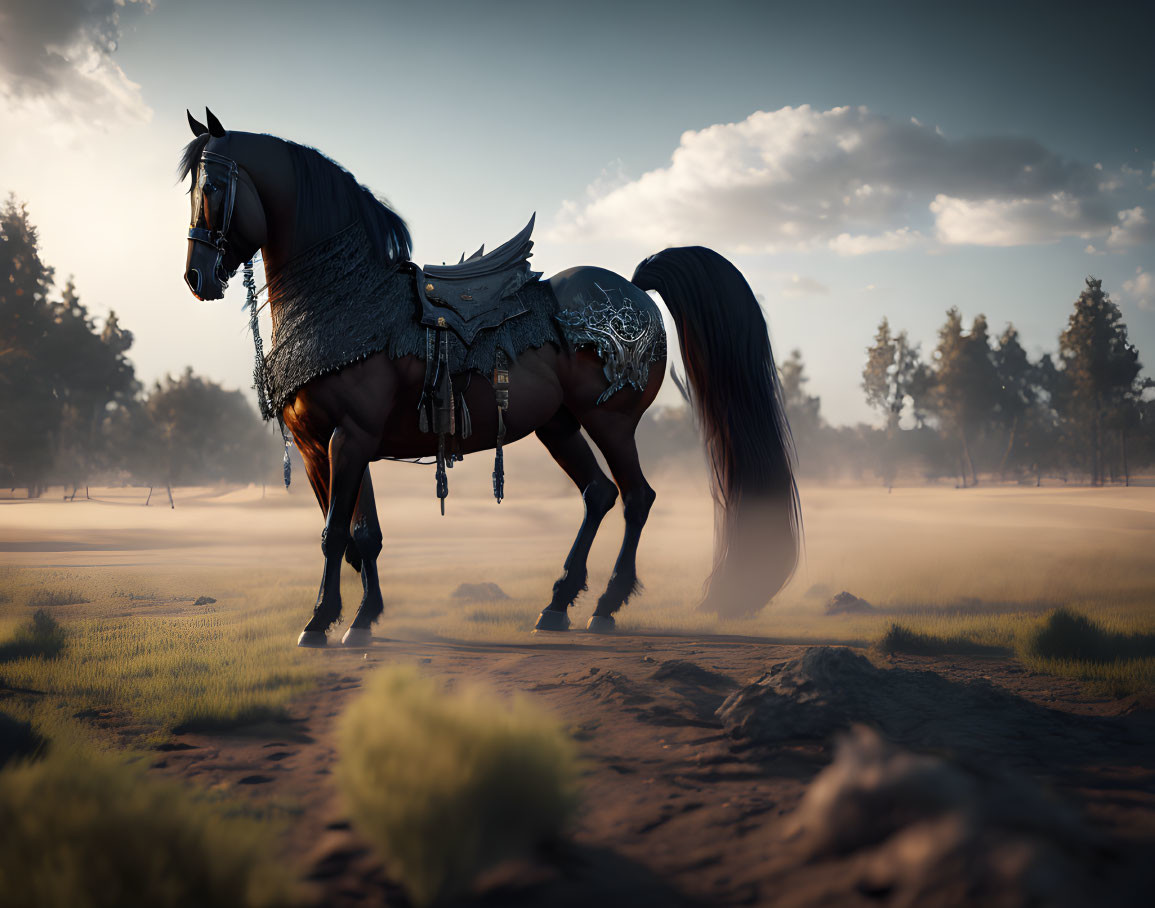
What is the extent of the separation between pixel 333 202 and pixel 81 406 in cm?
3111

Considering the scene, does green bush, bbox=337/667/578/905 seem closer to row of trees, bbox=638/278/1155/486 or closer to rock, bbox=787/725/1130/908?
rock, bbox=787/725/1130/908

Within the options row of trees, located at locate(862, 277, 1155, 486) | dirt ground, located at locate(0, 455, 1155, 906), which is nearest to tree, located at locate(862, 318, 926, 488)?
row of trees, located at locate(862, 277, 1155, 486)

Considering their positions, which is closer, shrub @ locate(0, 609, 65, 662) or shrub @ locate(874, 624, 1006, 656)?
shrub @ locate(0, 609, 65, 662)

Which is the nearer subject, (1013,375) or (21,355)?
(21,355)

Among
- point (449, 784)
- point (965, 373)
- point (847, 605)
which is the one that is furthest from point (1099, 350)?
point (449, 784)

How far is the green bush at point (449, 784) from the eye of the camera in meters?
1.92

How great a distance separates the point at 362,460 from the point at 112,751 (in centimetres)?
250

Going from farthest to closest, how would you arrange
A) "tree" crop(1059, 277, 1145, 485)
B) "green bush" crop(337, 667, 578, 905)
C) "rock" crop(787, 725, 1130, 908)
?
1. "tree" crop(1059, 277, 1145, 485)
2. "green bush" crop(337, 667, 578, 905)
3. "rock" crop(787, 725, 1130, 908)

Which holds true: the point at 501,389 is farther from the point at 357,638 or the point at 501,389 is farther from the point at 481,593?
the point at 481,593

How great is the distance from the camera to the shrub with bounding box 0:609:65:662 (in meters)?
5.41

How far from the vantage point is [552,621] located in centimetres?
643

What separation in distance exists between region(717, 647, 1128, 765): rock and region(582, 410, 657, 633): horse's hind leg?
2.55m

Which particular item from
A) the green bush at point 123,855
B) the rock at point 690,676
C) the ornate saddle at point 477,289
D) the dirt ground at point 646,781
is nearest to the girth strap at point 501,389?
the ornate saddle at point 477,289

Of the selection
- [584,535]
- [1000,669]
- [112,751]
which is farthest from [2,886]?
[1000,669]
